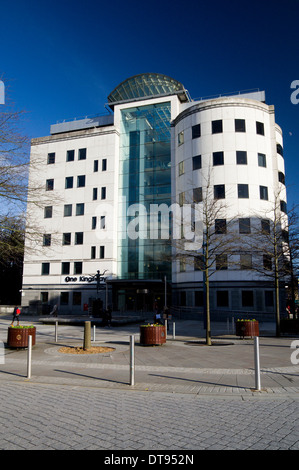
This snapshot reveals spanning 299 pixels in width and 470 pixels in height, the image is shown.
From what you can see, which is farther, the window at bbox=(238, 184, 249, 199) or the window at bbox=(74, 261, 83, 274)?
the window at bbox=(74, 261, 83, 274)

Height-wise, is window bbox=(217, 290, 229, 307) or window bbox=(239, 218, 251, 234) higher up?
window bbox=(239, 218, 251, 234)

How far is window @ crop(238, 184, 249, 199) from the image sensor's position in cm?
3866

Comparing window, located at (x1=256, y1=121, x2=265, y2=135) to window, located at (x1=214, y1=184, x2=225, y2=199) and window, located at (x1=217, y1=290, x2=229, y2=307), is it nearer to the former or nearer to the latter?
window, located at (x1=214, y1=184, x2=225, y2=199)

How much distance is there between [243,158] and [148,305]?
21.4 meters

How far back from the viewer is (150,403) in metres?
7.11

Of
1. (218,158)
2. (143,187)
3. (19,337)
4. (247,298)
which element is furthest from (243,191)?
(19,337)

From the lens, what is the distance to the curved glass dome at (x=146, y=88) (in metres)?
48.5

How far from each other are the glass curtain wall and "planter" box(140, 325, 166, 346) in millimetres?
28302

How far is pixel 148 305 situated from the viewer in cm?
4619

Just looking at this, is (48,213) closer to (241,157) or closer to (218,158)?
(218,158)

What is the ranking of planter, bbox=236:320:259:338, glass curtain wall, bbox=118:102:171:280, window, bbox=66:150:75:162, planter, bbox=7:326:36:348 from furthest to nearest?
window, bbox=66:150:75:162
glass curtain wall, bbox=118:102:171:280
planter, bbox=236:320:259:338
planter, bbox=7:326:36:348

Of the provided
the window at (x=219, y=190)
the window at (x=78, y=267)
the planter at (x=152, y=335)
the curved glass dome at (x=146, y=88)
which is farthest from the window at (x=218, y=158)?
the planter at (x=152, y=335)

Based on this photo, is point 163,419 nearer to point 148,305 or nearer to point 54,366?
point 54,366

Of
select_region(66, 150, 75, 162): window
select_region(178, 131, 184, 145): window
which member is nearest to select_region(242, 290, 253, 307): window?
select_region(178, 131, 184, 145): window
